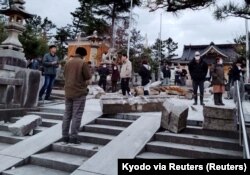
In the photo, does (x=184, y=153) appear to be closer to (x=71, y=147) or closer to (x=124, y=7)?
(x=71, y=147)

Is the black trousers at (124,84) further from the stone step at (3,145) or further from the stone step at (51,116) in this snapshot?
the stone step at (3,145)

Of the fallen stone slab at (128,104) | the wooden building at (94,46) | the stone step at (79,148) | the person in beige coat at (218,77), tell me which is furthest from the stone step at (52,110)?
the wooden building at (94,46)

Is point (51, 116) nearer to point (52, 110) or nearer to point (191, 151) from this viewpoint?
point (52, 110)

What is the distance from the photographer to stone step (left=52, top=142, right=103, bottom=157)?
18.4ft

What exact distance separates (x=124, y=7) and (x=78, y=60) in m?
28.9

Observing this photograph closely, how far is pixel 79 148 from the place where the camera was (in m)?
5.70

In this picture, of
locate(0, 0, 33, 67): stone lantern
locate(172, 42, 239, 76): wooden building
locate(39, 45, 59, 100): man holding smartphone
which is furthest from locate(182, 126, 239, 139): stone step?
locate(172, 42, 239, 76): wooden building

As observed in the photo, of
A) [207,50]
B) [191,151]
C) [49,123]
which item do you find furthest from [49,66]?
[207,50]

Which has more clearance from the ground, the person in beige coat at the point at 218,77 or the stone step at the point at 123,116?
the person in beige coat at the point at 218,77

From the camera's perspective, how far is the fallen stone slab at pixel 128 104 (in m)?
7.33

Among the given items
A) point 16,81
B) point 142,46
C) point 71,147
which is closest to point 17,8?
point 16,81

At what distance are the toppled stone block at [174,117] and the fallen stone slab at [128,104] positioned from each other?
4.81ft

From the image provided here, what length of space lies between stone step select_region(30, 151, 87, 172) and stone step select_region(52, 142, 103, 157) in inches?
4.0

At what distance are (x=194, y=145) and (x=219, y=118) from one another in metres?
0.76
